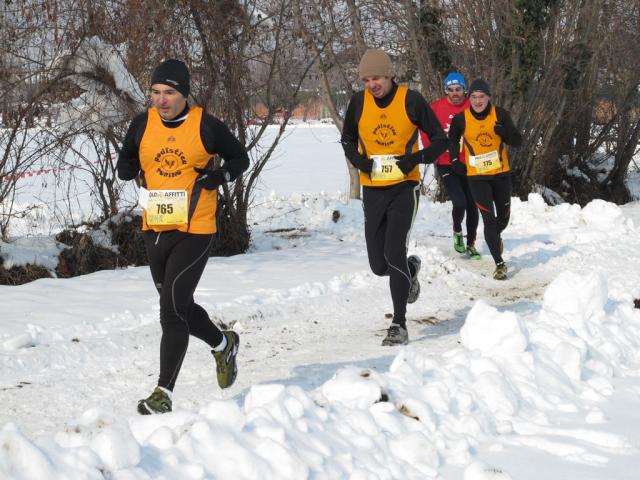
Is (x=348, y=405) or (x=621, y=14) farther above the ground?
(x=621, y=14)

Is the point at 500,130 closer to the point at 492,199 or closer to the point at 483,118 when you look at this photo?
the point at 483,118

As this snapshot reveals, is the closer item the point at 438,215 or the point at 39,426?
the point at 39,426

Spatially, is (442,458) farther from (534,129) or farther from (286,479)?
(534,129)

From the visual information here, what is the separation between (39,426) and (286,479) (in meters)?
1.81

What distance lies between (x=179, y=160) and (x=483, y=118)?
16.0 ft

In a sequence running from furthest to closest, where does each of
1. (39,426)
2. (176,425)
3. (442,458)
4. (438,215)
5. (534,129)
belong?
(534,129) → (438,215) → (39,426) → (442,458) → (176,425)

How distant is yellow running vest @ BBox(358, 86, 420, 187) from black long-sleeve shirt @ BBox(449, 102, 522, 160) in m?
2.59

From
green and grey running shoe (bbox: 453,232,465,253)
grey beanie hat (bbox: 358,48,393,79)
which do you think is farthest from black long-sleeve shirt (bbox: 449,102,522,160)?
grey beanie hat (bbox: 358,48,393,79)

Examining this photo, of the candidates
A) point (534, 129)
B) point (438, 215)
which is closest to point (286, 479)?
point (438, 215)

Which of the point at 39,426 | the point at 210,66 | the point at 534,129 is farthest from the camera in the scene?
the point at 534,129

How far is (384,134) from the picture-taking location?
21.0 ft

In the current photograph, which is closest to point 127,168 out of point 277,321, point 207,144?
point 207,144

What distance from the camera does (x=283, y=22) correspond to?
35.5 feet

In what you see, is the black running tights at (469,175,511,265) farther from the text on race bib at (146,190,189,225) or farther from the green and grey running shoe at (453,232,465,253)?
the text on race bib at (146,190,189,225)
